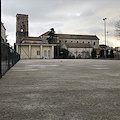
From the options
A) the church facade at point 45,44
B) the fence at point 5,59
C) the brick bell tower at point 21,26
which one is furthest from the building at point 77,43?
the fence at point 5,59

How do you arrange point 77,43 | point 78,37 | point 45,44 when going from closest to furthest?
point 45,44 < point 77,43 < point 78,37

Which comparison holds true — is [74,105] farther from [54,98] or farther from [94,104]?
[54,98]

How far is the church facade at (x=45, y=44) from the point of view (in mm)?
54594

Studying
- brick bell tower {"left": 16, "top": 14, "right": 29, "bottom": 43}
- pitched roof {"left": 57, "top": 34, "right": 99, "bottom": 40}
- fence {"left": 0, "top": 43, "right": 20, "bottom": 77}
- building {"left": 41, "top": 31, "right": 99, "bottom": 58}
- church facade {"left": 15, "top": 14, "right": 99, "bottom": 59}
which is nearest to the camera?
fence {"left": 0, "top": 43, "right": 20, "bottom": 77}

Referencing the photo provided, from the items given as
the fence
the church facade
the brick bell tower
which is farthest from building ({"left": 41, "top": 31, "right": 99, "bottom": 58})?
the fence

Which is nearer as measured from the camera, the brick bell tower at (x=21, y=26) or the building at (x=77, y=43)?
the brick bell tower at (x=21, y=26)

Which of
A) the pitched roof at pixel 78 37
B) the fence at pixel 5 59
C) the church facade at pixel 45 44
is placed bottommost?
the fence at pixel 5 59

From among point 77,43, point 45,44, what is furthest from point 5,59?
point 77,43

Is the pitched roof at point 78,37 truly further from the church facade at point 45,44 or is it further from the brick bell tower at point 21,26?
the brick bell tower at point 21,26

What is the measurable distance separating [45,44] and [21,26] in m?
18.6

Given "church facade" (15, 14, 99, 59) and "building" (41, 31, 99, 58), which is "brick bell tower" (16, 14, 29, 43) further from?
"building" (41, 31, 99, 58)

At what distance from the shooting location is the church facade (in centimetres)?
5459

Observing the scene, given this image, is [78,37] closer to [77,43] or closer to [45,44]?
[77,43]

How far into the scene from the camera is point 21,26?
68875 mm
